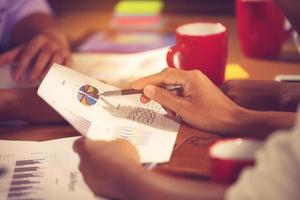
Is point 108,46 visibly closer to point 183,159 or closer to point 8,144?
point 8,144

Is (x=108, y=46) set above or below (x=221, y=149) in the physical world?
below

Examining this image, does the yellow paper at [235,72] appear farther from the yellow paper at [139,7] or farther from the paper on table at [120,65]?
the yellow paper at [139,7]

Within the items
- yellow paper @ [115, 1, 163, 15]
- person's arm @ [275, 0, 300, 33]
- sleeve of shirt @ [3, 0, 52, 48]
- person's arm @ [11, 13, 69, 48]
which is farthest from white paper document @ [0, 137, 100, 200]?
yellow paper @ [115, 1, 163, 15]

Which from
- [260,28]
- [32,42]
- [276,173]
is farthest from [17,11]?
[276,173]

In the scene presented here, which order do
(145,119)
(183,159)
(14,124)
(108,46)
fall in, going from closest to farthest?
(183,159) < (145,119) < (14,124) < (108,46)

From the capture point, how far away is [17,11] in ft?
4.99

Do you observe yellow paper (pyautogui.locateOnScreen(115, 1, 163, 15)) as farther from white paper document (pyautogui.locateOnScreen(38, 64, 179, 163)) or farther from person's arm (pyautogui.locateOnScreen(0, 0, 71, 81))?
white paper document (pyautogui.locateOnScreen(38, 64, 179, 163))

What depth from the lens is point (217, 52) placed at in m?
1.06


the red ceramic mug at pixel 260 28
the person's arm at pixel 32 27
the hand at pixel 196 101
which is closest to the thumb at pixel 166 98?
the hand at pixel 196 101

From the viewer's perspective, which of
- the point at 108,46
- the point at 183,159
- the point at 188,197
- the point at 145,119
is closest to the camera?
the point at 188,197

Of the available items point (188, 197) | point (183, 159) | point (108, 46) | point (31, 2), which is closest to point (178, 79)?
point (183, 159)

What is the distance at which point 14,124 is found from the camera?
100 cm

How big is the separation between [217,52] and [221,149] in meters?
0.41

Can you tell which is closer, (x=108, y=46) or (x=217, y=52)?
(x=217, y=52)
